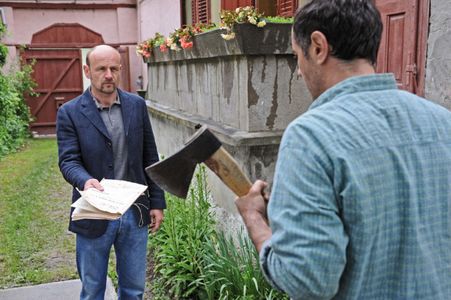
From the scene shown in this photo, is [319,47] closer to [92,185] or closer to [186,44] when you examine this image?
[92,185]

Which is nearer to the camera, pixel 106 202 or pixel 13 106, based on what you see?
pixel 106 202

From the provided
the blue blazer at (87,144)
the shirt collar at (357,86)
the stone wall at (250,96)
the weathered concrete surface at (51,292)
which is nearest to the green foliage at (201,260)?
the stone wall at (250,96)

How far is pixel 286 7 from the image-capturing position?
5.71 m

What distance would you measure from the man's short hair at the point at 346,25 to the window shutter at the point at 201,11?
22.8 ft

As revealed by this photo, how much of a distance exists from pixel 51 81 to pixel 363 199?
48.2 feet

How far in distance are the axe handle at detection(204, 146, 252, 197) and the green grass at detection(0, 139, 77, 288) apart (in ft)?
11.2

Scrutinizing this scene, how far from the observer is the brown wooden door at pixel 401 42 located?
3713 millimetres

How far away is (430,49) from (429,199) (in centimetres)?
247

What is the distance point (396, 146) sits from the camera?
4.37 feet

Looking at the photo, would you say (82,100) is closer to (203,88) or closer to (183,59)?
(203,88)

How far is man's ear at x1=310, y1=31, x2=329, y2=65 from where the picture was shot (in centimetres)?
138

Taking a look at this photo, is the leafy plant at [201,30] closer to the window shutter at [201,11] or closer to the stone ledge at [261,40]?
the stone ledge at [261,40]

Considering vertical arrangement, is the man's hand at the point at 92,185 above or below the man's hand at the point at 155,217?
above

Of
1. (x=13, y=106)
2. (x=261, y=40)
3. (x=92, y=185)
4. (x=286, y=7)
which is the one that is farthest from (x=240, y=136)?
(x=13, y=106)
